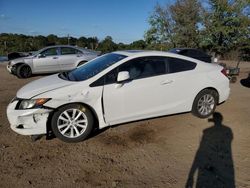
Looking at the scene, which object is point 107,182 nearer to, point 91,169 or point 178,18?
point 91,169

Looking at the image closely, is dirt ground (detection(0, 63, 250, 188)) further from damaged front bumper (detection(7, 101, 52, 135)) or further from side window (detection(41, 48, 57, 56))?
side window (detection(41, 48, 57, 56))

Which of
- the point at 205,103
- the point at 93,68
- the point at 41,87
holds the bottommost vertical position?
the point at 205,103

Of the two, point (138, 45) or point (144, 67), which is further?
point (138, 45)

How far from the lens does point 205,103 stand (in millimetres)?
5812

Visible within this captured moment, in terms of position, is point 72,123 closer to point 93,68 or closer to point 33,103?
point 33,103

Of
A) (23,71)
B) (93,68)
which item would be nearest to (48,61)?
(23,71)

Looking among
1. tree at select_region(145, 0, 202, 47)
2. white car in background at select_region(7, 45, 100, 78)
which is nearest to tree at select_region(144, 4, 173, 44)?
tree at select_region(145, 0, 202, 47)

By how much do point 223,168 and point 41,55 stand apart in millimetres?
10706

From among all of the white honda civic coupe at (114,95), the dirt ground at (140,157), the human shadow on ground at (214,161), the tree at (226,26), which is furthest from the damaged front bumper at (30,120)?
the tree at (226,26)

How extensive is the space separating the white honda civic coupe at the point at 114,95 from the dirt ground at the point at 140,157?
0.30 m

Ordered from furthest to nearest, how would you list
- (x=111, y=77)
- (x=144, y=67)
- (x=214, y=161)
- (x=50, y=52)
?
(x=50, y=52) → (x=144, y=67) → (x=111, y=77) → (x=214, y=161)

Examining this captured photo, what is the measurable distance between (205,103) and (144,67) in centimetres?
167

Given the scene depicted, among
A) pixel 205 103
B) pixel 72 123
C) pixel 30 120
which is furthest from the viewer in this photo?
pixel 205 103

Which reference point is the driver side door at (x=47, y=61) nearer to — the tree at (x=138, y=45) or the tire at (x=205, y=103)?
the tire at (x=205, y=103)
